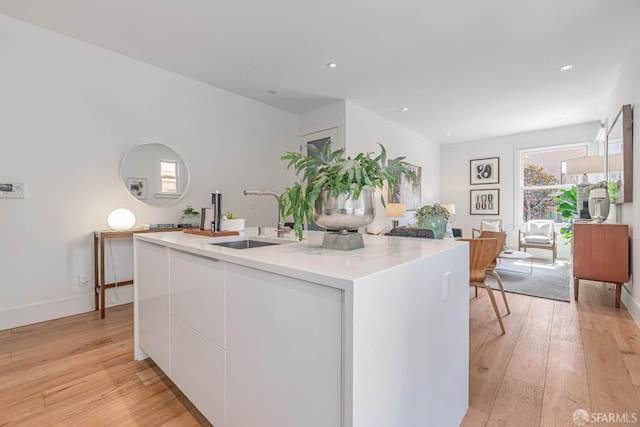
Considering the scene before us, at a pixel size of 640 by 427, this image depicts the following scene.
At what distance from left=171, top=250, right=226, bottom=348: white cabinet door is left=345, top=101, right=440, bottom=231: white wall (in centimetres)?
296

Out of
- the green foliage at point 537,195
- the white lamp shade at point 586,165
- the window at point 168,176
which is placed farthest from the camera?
the green foliage at point 537,195

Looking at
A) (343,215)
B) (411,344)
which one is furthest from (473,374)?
(343,215)

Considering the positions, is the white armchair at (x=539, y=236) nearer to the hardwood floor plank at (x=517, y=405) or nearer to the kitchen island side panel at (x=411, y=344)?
the hardwood floor plank at (x=517, y=405)

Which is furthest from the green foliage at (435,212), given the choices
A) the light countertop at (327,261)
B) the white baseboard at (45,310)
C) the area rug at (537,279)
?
the white baseboard at (45,310)

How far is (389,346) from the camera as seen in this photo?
83cm

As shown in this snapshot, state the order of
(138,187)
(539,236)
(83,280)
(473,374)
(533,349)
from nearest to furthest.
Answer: (473,374)
(533,349)
(83,280)
(138,187)
(539,236)

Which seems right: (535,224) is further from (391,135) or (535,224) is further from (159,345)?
(159,345)

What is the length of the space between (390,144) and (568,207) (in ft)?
11.2

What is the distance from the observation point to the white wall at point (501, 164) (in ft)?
18.8

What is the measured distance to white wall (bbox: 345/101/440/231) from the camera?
439 centimetres

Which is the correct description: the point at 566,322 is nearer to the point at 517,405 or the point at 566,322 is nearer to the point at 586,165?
the point at 517,405

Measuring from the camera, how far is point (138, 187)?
311cm

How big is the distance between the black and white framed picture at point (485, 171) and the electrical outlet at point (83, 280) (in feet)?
23.7

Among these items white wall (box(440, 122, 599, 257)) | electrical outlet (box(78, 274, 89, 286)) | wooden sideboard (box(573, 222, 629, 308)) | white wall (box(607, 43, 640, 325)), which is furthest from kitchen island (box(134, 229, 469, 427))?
white wall (box(440, 122, 599, 257))
